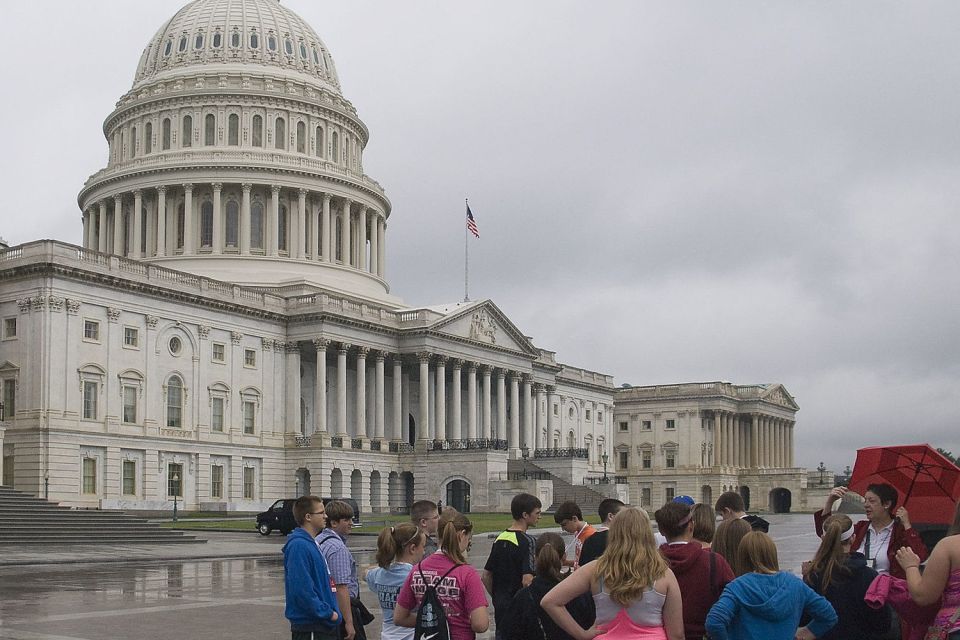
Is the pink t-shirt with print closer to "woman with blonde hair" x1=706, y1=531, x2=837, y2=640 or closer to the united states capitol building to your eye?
"woman with blonde hair" x1=706, y1=531, x2=837, y2=640

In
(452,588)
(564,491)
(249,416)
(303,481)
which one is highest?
(249,416)

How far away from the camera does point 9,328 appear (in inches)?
2852

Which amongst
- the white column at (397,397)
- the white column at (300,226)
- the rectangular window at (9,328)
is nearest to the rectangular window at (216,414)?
the rectangular window at (9,328)

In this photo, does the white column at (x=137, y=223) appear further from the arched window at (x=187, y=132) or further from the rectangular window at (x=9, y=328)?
the rectangular window at (x=9, y=328)

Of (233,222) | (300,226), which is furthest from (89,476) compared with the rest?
(300,226)

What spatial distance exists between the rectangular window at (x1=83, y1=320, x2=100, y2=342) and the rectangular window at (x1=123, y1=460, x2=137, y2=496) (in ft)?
25.1

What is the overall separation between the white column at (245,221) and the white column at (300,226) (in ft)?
12.9

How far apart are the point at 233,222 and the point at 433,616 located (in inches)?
3694

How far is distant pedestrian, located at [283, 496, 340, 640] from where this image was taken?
469 inches

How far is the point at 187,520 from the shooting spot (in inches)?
2800

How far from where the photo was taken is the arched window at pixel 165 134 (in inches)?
4097

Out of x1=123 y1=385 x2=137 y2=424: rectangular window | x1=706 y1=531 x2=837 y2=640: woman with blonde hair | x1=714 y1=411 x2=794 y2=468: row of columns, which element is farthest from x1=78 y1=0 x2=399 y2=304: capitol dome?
x1=706 y1=531 x2=837 y2=640: woman with blonde hair

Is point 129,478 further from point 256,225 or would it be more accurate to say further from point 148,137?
point 148,137

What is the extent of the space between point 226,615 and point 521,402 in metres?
87.9
